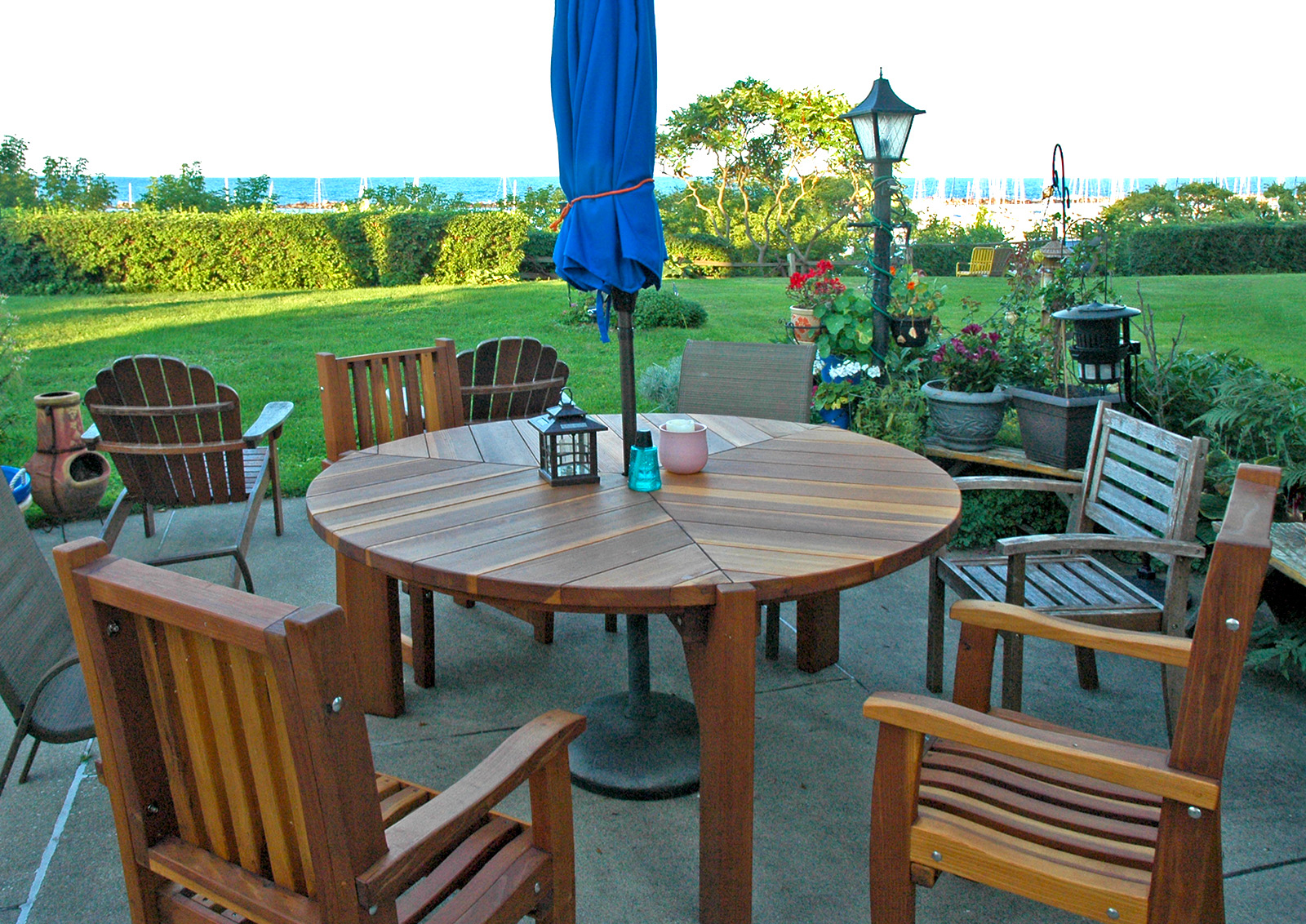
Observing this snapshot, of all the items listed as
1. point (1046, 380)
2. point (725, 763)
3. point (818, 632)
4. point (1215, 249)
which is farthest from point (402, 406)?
point (1215, 249)

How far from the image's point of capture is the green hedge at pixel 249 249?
1148 cm

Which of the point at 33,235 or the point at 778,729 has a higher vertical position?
the point at 33,235

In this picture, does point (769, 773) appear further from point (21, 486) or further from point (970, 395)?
point (21, 486)

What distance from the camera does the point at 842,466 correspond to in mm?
2342

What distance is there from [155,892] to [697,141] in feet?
50.5

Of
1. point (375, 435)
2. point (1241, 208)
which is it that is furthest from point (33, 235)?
point (1241, 208)

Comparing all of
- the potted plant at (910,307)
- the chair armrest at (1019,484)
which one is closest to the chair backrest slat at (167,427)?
the chair armrest at (1019,484)

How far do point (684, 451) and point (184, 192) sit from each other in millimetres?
14997

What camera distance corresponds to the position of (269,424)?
3.30 metres

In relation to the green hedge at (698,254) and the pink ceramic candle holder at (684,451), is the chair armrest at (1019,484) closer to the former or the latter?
the pink ceramic candle holder at (684,451)

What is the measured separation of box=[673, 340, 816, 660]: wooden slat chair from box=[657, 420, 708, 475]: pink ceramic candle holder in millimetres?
944

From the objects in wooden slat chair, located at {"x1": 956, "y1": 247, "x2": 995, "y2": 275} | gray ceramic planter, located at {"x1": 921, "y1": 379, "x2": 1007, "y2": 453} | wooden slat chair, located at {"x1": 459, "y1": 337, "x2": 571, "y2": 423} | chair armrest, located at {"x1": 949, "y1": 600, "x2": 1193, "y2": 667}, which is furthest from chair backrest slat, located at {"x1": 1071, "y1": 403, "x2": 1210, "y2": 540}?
wooden slat chair, located at {"x1": 956, "y1": 247, "x2": 995, "y2": 275}

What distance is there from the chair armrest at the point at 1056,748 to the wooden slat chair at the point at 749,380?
189 centimetres

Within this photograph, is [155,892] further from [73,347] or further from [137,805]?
[73,347]
